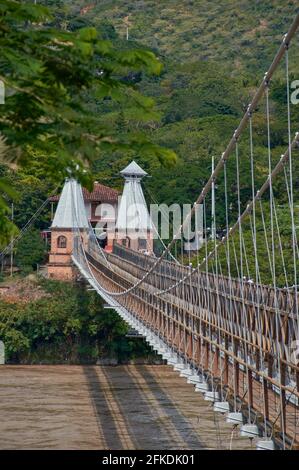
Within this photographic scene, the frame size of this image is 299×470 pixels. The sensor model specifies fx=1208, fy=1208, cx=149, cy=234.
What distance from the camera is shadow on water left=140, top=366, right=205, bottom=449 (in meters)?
18.1

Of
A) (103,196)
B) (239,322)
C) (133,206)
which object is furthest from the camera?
(103,196)

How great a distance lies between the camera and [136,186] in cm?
3941

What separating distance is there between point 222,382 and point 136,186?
28.4 meters

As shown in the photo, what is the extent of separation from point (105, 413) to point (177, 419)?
1.60m

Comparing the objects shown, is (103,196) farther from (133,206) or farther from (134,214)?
(133,206)

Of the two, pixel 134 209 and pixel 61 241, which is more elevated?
pixel 134 209

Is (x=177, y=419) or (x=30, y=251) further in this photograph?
(x=30, y=251)

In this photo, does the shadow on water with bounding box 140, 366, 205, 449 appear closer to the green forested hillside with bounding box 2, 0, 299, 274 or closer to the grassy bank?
the green forested hillside with bounding box 2, 0, 299, 274

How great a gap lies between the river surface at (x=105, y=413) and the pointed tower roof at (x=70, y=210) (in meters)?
11.3

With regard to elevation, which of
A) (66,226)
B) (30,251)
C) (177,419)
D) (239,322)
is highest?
(66,226)

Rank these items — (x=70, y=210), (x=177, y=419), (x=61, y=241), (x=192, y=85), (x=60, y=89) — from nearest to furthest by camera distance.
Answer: (x=60, y=89) → (x=177, y=419) → (x=61, y=241) → (x=70, y=210) → (x=192, y=85)

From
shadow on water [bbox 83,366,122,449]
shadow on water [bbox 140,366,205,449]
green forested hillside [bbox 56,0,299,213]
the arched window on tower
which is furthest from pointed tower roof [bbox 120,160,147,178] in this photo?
shadow on water [bbox 140,366,205,449]

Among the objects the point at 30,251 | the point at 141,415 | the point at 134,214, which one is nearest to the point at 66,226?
the point at 30,251

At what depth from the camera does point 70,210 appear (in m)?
41.6
